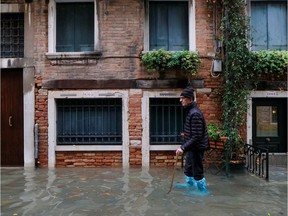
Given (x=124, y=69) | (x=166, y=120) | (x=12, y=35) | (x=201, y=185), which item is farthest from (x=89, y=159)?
(x=201, y=185)

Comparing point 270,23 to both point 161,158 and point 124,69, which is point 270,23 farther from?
point 161,158

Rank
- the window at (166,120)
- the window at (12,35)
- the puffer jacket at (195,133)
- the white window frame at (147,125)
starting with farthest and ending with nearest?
the window at (12,35)
the window at (166,120)
the white window frame at (147,125)
the puffer jacket at (195,133)

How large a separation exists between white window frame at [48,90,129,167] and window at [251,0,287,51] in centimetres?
396

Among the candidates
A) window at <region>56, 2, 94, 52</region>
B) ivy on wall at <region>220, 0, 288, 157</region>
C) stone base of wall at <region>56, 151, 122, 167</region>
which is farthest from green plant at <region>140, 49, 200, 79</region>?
stone base of wall at <region>56, 151, 122, 167</region>

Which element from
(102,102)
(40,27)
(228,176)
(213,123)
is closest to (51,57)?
(40,27)

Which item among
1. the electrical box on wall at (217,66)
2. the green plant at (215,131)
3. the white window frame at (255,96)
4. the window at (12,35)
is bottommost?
the green plant at (215,131)

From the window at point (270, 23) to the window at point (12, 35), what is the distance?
6259mm

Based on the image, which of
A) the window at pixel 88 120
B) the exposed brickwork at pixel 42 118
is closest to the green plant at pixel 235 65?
the window at pixel 88 120

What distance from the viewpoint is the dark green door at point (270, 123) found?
10742mm

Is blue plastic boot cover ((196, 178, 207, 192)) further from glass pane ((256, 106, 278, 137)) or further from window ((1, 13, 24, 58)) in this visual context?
window ((1, 13, 24, 58))

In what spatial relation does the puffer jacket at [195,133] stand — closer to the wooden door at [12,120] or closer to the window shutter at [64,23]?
the window shutter at [64,23]

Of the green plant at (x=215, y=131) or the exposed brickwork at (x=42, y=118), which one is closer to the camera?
the green plant at (x=215, y=131)

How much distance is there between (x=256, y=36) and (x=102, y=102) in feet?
14.8

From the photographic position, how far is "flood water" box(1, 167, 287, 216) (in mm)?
5957
